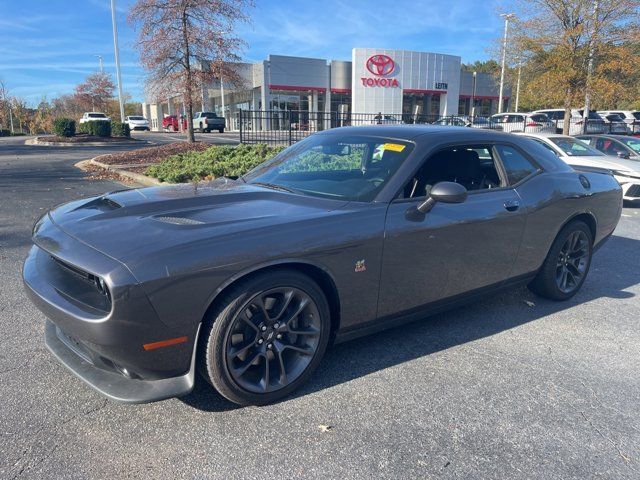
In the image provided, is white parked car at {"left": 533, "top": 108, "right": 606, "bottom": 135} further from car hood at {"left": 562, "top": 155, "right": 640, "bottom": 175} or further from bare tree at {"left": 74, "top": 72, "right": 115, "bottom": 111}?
bare tree at {"left": 74, "top": 72, "right": 115, "bottom": 111}

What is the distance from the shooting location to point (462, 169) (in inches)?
151

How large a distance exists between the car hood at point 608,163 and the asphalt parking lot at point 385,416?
23.0ft

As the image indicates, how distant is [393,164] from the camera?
3.35 meters

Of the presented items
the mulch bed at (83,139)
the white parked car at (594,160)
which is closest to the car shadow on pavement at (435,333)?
the white parked car at (594,160)

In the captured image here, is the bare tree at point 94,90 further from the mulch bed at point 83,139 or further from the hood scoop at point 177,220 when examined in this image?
the hood scoop at point 177,220

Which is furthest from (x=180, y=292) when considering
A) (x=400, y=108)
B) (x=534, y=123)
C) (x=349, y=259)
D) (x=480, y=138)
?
(x=400, y=108)

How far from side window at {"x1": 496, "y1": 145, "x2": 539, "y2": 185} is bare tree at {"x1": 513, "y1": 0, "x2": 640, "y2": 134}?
14532 mm

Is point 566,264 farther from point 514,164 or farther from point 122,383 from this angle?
point 122,383

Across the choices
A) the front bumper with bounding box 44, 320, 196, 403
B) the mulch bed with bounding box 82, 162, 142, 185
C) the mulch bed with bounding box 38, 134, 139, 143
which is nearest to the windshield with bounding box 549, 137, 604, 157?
the mulch bed with bounding box 82, 162, 142, 185

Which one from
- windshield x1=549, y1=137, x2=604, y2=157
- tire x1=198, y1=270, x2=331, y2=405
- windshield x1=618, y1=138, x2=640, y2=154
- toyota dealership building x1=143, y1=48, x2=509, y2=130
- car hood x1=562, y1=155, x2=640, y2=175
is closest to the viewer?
tire x1=198, y1=270, x2=331, y2=405

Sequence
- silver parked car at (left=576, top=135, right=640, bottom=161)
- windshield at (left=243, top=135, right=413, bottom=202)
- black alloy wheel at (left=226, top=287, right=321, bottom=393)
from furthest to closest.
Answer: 1. silver parked car at (left=576, top=135, right=640, bottom=161)
2. windshield at (left=243, top=135, right=413, bottom=202)
3. black alloy wheel at (left=226, top=287, right=321, bottom=393)

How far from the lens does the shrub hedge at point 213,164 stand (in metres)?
9.98

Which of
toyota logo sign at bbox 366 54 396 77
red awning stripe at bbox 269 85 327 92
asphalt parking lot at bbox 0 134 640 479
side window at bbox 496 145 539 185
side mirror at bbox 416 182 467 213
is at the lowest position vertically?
asphalt parking lot at bbox 0 134 640 479

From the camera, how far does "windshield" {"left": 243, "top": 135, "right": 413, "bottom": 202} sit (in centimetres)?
329
